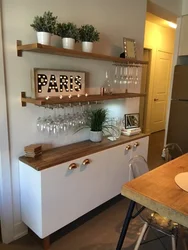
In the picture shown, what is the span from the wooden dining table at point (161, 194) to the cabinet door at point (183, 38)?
2.69 m

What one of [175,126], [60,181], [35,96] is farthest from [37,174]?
[175,126]

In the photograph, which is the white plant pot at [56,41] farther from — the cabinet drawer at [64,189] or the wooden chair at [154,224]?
the wooden chair at [154,224]

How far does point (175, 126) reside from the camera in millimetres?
3775

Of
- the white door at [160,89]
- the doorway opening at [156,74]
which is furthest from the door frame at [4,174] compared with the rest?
the white door at [160,89]

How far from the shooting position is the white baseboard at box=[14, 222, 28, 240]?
6.54ft

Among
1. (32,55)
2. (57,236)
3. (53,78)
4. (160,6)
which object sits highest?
(160,6)

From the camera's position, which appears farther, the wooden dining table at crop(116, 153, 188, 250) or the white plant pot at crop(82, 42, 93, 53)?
the white plant pot at crop(82, 42, 93, 53)

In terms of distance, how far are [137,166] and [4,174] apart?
1133 millimetres

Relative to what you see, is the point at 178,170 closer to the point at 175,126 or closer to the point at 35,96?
the point at 35,96

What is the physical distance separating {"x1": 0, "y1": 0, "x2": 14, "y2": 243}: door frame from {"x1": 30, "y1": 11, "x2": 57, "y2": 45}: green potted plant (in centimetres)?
27

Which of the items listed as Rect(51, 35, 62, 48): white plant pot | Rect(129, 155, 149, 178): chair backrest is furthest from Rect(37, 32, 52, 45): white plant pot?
Rect(129, 155, 149, 178): chair backrest

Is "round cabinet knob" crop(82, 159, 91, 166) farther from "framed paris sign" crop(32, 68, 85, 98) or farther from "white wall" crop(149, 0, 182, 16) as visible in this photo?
"white wall" crop(149, 0, 182, 16)

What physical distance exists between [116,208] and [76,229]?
586 mm

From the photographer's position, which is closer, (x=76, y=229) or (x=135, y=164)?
(x=135, y=164)
